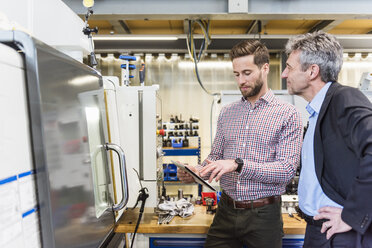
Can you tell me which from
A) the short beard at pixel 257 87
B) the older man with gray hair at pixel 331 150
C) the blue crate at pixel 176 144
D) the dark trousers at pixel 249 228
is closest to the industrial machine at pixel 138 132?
the dark trousers at pixel 249 228

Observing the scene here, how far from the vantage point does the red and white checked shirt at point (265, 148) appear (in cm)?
134

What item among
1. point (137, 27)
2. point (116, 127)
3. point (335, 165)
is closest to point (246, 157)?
point (335, 165)

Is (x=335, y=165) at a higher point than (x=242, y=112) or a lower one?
lower

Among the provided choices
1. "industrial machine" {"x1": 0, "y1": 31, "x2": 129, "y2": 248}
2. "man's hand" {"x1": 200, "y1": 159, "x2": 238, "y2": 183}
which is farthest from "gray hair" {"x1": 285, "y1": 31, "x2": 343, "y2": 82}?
"industrial machine" {"x1": 0, "y1": 31, "x2": 129, "y2": 248}

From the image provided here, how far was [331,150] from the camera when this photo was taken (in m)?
1.01

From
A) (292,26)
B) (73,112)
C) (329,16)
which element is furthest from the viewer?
(292,26)

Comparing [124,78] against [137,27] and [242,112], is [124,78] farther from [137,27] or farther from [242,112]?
[137,27]

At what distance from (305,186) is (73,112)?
1005 millimetres

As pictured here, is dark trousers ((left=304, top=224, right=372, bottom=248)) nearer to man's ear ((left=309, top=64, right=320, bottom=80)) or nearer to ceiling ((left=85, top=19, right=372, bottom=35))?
man's ear ((left=309, top=64, right=320, bottom=80))

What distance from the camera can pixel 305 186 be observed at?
1157 mm

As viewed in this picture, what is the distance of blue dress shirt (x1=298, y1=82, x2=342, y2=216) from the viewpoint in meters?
1.09

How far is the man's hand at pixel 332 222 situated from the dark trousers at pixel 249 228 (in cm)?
38

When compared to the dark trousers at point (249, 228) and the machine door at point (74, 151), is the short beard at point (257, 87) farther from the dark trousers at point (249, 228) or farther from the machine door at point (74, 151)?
the machine door at point (74, 151)

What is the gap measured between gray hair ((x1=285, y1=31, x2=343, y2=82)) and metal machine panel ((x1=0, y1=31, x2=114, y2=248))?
0.95 meters
